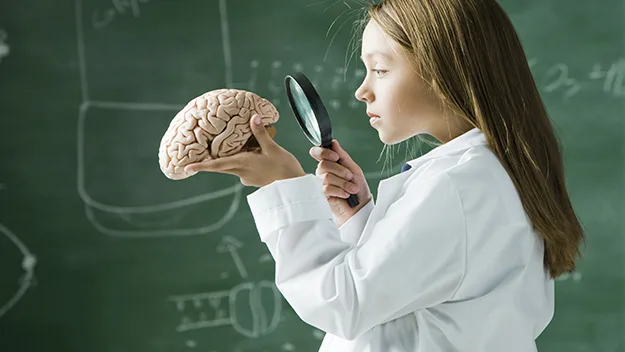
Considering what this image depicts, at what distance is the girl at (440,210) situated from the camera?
916mm

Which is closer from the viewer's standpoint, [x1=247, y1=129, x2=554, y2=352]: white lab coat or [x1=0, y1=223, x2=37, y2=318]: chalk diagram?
[x1=247, y1=129, x2=554, y2=352]: white lab coat

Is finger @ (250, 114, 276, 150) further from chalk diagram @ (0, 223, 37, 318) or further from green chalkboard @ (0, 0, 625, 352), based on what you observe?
chalk diagram @ (0, 223, 37, 318)

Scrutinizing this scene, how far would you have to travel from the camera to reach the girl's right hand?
46.0 inches

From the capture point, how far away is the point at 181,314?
204cm

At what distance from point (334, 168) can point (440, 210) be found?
0.29m

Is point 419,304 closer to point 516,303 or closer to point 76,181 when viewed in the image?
point 516,303

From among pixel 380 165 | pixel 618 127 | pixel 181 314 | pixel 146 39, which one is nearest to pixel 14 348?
pixel 181 314

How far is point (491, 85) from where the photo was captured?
3.27ft

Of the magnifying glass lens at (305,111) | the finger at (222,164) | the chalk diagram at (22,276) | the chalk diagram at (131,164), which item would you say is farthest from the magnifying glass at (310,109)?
the chalk diagram at (22,276)

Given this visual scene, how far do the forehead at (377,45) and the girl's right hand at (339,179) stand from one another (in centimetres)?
17

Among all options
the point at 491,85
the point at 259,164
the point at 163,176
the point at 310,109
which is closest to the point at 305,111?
the point at 310,109

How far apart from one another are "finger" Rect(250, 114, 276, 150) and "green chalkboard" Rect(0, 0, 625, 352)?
3.35 ft

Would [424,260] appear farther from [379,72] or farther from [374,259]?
[379,72]

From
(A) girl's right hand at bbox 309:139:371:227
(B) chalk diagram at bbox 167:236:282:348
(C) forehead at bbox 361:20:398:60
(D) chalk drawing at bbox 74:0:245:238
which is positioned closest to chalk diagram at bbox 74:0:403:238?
(D) chalk drawing at bbox 74:0:245:238
